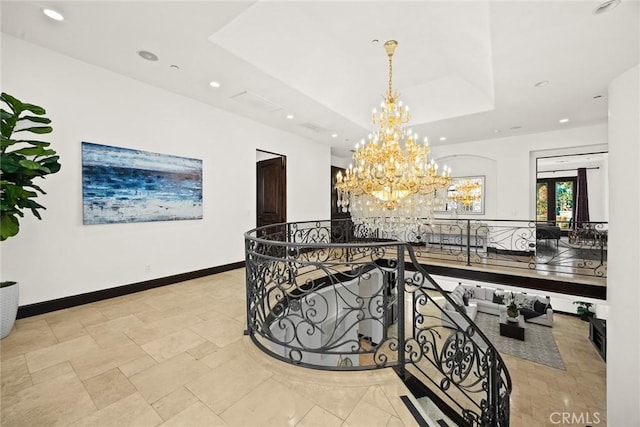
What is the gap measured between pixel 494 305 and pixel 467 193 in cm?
349

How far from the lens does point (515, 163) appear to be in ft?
24.1

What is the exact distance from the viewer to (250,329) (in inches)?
110

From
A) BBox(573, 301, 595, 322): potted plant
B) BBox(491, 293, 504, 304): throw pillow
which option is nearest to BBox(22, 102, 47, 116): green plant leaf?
BBox(491, 293, 504, 304): throw pillow

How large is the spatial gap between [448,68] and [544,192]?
11.7 metres

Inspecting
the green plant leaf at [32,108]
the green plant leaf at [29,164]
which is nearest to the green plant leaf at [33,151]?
the green plant leaf at [29,164]

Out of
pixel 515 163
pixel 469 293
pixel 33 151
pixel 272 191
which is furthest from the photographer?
pixel 469 293

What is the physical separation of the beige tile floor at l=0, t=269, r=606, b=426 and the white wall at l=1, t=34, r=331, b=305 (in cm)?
59

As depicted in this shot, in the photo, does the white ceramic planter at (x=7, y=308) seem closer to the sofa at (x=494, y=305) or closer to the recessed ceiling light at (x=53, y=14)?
the recessed ceiling light at (x=53, y=14)

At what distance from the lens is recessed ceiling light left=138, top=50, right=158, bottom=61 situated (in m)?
3.40

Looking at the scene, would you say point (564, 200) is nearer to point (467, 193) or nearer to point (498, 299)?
point (498, 299)

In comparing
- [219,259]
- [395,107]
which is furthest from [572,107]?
[219,259]

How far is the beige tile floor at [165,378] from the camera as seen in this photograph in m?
1.76

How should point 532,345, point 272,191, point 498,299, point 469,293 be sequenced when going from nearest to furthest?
1. point 532,345
2. point 272,191
3. point 498,299
4. point 469,293

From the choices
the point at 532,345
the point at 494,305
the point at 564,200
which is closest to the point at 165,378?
the point at 532,345
